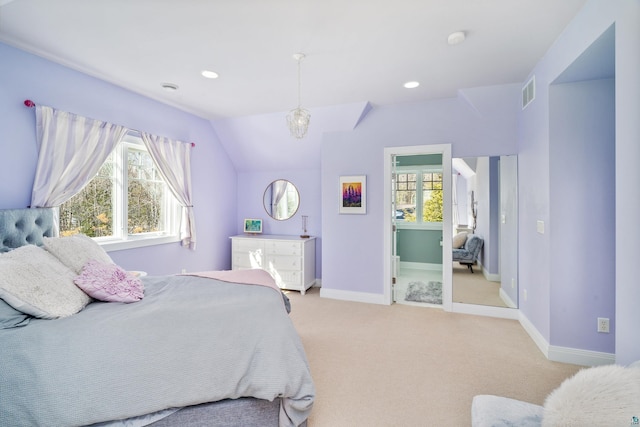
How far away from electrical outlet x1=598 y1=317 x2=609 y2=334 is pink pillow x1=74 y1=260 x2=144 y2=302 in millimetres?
3474

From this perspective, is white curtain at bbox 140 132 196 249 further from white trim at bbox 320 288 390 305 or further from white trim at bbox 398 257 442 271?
white trim at bbox 398 257 442 271

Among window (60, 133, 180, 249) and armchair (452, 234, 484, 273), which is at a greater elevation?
window (60, 133, 180, 249)

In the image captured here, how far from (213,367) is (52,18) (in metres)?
2.56

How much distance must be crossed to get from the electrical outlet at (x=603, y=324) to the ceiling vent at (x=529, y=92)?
202 cm

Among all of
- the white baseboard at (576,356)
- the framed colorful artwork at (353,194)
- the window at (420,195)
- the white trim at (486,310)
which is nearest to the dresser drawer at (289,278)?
the framed colorful artwork at (353,194)

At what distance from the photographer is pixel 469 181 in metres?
3.64

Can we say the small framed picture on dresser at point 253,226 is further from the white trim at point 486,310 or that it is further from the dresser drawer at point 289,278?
the white trim at point 486,310

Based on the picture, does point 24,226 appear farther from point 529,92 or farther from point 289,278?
point 529,92

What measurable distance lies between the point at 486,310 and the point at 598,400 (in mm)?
3001

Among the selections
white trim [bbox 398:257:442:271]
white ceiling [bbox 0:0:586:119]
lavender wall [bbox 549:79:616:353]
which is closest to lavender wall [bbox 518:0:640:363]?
lavender wall [bbox 549:79:616:353]

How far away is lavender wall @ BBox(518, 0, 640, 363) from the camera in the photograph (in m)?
1.35

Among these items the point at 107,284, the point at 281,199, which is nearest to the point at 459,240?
the point at 281,199

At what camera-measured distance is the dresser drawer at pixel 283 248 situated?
437 cm

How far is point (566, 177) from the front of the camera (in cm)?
242
